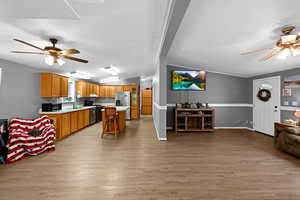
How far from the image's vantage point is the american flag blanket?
2650 mm

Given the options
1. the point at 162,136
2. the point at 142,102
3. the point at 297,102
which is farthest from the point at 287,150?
the point at 142,102

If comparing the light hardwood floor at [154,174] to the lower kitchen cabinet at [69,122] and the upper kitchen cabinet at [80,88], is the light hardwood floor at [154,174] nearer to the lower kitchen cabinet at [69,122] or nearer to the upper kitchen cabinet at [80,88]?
the lower kitchen cabinet at [69,122]

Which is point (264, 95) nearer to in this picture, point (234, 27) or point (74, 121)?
point (234, 27)

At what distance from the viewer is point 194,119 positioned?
5.32 metres

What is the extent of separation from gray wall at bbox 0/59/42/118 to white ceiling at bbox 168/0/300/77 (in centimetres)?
442

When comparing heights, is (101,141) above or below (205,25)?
below

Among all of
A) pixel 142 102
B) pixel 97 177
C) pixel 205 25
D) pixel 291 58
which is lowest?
pixel 97 177

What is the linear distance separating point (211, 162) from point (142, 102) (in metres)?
7.93

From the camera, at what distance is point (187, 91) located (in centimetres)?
557

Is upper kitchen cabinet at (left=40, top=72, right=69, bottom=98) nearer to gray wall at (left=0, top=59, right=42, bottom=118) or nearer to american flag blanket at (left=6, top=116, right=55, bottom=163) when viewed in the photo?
gray wall at (left=0, top=59, right=42, bottom=118)

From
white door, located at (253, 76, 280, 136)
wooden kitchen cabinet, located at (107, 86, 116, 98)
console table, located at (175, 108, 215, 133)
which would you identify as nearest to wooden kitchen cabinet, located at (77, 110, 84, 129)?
wooden kitchen cabinet, located at (107, 86, 116, 98)

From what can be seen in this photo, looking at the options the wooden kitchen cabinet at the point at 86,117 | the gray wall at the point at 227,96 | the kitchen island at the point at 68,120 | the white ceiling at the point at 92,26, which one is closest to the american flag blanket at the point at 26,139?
the kitchen island at the point at 68,120

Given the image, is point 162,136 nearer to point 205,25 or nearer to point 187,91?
point 187,91

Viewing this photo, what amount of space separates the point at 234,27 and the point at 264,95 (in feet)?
12.5
